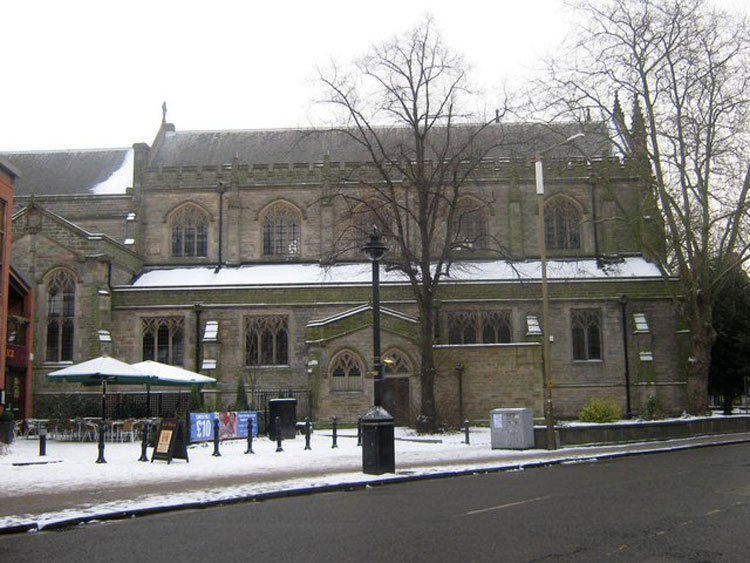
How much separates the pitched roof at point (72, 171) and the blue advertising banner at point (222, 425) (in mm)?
21692

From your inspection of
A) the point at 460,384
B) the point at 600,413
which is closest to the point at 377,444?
the point at 600,413

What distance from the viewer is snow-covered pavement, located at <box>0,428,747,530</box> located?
501 inches

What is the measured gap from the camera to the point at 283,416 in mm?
26484

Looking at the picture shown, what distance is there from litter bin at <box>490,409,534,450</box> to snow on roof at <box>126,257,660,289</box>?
48.4ft

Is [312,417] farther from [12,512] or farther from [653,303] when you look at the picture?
[12,512]

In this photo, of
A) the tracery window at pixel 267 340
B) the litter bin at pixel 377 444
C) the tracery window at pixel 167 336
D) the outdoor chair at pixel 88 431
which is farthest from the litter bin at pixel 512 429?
the tracery window at pixel 167 336

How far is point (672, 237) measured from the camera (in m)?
30.5

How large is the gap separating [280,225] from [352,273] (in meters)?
5.60

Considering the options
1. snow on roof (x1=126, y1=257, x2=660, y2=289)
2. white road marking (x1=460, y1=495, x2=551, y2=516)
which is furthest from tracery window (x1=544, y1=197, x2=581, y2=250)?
white road marking (x1=460, y1=495, x2=551, y2=516)

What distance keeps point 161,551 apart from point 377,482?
688 centimetres

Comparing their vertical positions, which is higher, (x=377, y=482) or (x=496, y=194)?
(x=496, y=194)

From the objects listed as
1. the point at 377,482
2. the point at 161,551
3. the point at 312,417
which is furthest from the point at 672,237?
the point at 161,551

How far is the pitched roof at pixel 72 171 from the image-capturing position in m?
44.1

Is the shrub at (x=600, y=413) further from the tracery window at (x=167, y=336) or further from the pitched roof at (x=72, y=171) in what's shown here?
the pitched roof at (x=72, y=171)
